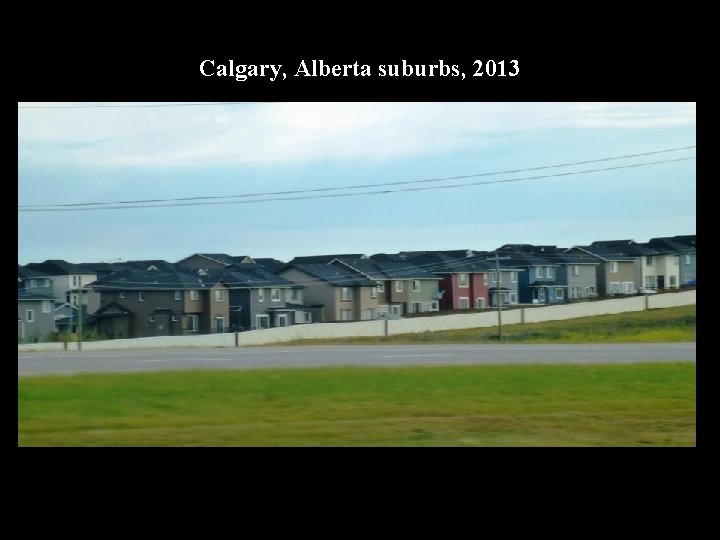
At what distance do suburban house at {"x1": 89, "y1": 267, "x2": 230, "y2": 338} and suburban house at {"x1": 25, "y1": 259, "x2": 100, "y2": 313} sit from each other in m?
0.14

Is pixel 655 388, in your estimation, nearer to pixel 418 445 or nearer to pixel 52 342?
pixel 418 445

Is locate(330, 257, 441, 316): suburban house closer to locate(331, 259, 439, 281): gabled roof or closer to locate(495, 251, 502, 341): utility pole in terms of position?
locate(331, 259, 439, 281): gabled roof

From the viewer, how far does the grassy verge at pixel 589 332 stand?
14.1 m

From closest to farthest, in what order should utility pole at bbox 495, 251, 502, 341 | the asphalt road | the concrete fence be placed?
utility pole at bbox 495, 251, 502, 341 < the concrete fence < the asphalt road

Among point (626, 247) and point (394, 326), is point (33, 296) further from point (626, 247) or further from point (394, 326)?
point (626, 247)

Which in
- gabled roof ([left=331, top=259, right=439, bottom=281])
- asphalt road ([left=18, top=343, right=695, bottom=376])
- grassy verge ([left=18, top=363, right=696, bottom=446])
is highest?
gabled roof ([left=331, top=259, right=439, bottom=281])

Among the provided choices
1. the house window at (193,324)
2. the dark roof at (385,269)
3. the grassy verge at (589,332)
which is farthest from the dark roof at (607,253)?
the house window at (193,324)

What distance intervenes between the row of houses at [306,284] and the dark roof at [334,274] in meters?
0.01

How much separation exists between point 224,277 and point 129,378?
2048 mm

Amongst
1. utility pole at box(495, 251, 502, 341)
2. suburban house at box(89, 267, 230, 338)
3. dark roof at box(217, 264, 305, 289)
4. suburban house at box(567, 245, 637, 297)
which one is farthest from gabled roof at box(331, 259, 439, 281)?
suburban house at box(567, 245, 637, 297)

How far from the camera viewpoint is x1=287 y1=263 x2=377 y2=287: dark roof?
36.0 ft

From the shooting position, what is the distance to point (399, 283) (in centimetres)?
1156

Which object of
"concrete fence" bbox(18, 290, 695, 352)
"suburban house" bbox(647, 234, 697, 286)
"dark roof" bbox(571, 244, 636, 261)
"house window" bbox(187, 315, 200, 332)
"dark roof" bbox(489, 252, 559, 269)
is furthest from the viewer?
"concrete fence" bbox(18, 290, 695, 352)

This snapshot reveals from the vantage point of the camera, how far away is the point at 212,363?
1372cm
